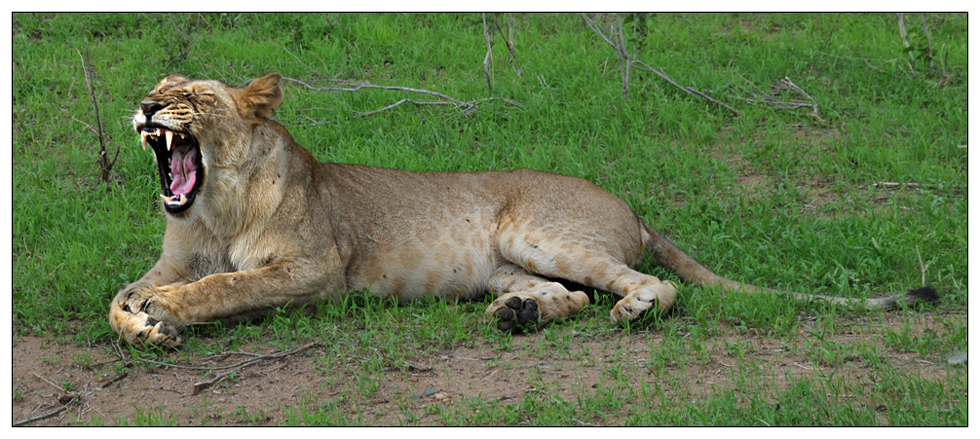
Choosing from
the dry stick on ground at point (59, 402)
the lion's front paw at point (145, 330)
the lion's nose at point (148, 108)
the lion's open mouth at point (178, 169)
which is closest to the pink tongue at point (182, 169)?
the lion's open mouth at point (178, 169)

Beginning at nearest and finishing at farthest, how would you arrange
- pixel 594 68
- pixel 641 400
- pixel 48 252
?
pixel 641 400 → pixel 48 252 → pixel 594 68

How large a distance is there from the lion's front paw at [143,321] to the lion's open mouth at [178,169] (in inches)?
18.8

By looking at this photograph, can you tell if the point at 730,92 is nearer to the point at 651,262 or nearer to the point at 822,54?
the point at 822,54

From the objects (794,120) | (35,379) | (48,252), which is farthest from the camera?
(794,120)

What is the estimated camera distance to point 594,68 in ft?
31.3

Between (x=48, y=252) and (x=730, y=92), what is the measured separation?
5.94m

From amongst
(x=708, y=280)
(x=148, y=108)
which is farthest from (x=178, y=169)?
(x=708, y=280)

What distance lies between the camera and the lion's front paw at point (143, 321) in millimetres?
5043

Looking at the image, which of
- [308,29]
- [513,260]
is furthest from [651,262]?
[308,29]

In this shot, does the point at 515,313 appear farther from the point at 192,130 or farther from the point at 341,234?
the point at 192,130

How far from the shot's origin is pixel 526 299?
214 inches

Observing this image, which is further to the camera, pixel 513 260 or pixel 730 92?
pixel 730 92

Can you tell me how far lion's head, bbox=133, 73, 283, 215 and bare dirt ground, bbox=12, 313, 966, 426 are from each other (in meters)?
0.90

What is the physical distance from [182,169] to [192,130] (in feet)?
0.93
